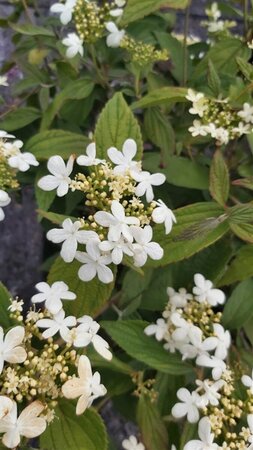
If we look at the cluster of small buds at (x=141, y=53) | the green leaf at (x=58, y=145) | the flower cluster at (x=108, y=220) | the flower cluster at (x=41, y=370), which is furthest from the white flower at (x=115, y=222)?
the cluster of small buds at (x=141, y=53)

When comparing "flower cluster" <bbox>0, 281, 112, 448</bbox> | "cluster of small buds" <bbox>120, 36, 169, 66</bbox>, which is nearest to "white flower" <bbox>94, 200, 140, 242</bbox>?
"flower cluster" <bbox>0, 281, 112, 448</bbox>

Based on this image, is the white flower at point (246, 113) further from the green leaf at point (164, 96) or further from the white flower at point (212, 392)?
the white flower at point (212, 392)

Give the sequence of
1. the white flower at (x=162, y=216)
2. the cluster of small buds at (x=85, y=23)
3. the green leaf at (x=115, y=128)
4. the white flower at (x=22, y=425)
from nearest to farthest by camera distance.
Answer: the white flower at (x=22, y=425) → the white flower at (x=162, y=216) → the green leaf at (x=115, y=128) → the cluster of small buds at (x=85, y=23)

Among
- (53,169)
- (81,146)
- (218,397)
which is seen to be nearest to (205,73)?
(81,146)

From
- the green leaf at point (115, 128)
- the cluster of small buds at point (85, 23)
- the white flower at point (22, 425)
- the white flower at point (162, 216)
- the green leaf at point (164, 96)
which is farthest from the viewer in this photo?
the cluster of small buds at point (85, 23)

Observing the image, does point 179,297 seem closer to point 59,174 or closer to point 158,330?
point 158,330

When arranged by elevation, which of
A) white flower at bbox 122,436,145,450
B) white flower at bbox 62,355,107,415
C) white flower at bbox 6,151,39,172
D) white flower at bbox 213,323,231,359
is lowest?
white flower at bbox 122,436,145,450

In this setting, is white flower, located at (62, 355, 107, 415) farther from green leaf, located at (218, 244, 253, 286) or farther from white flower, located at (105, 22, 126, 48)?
white flower, located at (105, 22, 126, 48)

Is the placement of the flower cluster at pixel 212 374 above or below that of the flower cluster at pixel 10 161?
below
